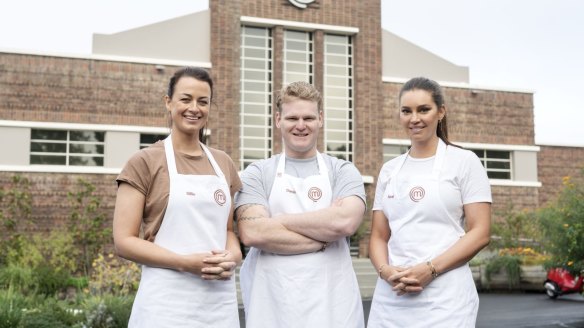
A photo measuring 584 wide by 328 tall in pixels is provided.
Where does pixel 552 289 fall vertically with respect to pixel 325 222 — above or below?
below

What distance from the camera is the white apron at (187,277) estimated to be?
3.30 meters

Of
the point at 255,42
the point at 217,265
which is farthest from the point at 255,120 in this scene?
the point at 217,265

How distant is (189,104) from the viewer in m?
3.50

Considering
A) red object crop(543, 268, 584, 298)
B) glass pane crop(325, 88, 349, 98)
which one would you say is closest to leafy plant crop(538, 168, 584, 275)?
red object crop(543, 268, 584, 298)

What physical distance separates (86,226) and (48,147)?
2966 mm

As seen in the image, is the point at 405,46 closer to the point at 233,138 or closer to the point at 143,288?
the point at 233,138

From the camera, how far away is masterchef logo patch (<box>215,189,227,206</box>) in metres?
3.47

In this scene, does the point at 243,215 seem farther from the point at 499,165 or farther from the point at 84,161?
the point at 499,165

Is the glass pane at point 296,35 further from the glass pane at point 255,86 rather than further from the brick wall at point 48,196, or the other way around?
the brick wall at point 48,196

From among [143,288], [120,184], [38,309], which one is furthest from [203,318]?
[38,309]

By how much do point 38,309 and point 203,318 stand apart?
6.18m

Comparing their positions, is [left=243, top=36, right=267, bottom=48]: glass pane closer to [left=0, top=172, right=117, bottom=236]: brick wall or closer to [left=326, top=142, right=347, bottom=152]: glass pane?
[left=326, top=142, right=347, bottom=152]: glass pane

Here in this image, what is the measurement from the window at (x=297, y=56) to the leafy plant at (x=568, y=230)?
525 inches

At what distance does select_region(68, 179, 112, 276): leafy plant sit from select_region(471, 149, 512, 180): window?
49.1 feet
